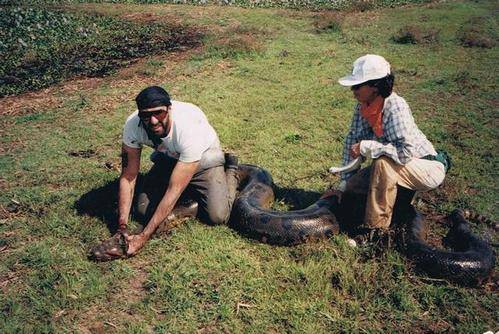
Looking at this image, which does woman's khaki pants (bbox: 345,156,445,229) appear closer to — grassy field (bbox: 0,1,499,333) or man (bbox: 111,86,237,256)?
grassy field (bbox: 0,1,499,333)

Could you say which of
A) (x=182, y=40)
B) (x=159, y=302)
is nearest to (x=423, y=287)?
(x=159, y=302)

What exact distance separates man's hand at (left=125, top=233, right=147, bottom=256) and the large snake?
1.15 m

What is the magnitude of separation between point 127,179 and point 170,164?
66 cm

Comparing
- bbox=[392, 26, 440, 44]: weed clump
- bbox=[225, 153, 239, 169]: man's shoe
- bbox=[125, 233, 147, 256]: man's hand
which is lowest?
bbox=[125, 233, 147, 256]: man's hand

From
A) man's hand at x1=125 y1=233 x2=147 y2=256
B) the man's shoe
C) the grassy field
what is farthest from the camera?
the man's shoe

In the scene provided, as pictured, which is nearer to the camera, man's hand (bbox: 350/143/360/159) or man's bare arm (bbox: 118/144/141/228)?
man's hand (bbox: 350/143/360/159)

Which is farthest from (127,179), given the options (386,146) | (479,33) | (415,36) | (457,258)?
(479,33)

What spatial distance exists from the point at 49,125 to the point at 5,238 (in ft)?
13.2

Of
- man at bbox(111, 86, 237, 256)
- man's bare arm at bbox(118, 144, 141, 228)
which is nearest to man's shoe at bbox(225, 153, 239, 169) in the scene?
man at bbox(111, 86, 237, 256)

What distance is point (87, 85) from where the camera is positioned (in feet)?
33.8

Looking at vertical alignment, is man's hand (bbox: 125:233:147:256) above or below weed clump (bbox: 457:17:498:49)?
below

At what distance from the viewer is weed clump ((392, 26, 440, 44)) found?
1388cm

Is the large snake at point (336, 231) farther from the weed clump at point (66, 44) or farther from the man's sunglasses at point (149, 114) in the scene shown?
the weed clump at point (66, 44)

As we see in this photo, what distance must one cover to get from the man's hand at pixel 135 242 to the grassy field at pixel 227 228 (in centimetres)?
11
